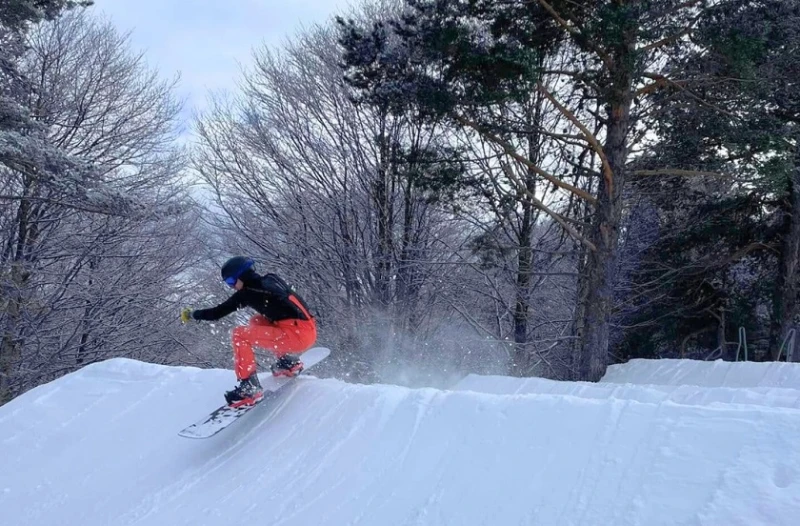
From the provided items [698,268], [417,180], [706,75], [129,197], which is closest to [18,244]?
[129,197]

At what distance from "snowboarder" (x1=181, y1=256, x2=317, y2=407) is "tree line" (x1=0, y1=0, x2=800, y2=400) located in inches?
268

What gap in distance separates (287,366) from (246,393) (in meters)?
0.56

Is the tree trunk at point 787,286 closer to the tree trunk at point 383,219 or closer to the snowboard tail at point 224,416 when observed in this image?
the tree trunk at point 383,219

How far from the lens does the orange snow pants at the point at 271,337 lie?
600 cm

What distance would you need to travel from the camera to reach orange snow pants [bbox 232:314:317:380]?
19.7 ft

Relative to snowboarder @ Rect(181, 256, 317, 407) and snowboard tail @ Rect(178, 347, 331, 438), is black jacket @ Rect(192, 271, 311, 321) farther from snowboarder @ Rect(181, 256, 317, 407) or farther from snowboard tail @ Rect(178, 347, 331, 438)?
snowboard tail @ Rect(178, 347, 331, 438)

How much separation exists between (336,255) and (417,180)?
5101 mm

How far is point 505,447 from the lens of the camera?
4043 mm

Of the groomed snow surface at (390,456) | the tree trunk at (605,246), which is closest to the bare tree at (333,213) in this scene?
the tree trunk at (605,246)

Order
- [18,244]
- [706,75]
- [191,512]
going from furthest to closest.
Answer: [18,244], [706,75], [191,512]

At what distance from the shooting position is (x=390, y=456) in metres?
4.50

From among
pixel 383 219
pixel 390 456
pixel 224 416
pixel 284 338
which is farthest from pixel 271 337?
pixel 383 219

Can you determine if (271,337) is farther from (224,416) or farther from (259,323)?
(224,416)

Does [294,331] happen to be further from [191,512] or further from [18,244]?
[18,244]
